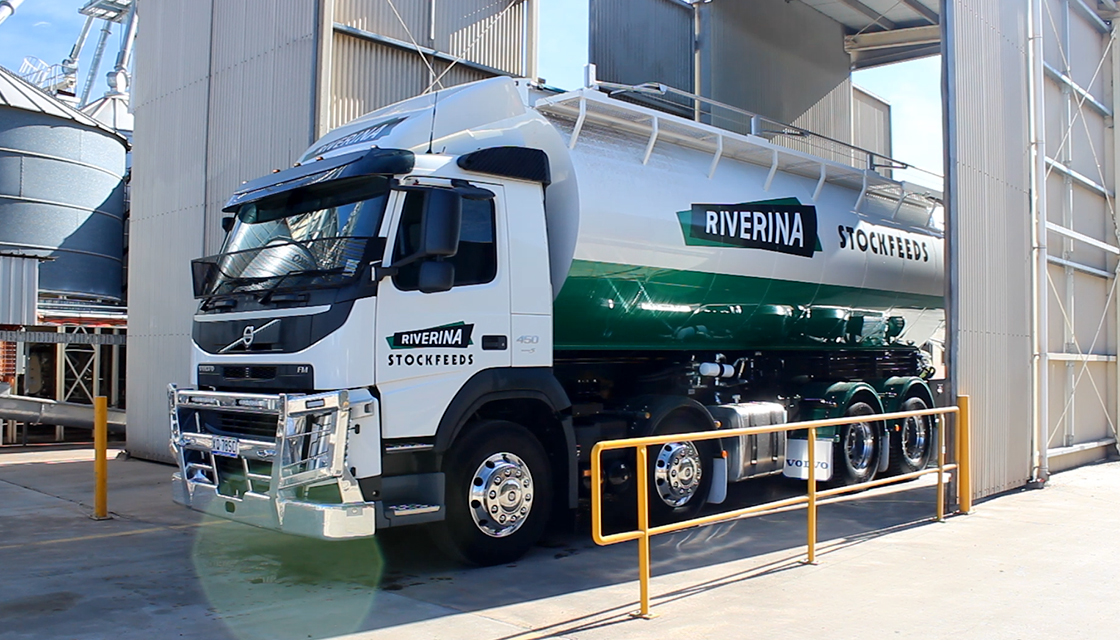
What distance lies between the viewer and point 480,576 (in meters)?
7.19

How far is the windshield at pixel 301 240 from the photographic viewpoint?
6.95 m

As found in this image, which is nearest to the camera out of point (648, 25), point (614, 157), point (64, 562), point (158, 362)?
point (64, 562)

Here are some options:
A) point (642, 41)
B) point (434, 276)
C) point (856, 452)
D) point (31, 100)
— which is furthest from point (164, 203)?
point (31, 100)

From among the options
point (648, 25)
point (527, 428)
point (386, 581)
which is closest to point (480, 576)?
point (386, 581)

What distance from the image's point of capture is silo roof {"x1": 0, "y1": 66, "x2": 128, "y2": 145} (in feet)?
79.5

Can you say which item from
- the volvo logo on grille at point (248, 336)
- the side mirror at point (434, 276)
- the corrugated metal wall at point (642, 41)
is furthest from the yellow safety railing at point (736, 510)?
the corrugated metal wall at point (642, 41)

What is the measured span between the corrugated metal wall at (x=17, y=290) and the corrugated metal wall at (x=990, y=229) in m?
15.6

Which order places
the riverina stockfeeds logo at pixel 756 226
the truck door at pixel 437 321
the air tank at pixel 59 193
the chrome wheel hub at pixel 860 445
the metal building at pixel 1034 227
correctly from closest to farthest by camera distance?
the truck door at pixel 437 321
the riverina stockfeeds logo at pixel 756 226
the metal building at pixel 1034 227
the chrome wheel hub at pixel 860 445
the air tank at pixel 59 193

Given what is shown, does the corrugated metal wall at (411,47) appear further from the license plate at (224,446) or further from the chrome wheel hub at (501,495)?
the chrome wheel hub at (501,495)

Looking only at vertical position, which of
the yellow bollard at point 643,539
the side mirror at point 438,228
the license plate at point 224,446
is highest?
the side mirror at point 438,228

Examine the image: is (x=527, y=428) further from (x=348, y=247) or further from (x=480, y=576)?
(x=348, y=247)

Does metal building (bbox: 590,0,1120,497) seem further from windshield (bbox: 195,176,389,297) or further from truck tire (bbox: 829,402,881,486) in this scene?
windshield (bbox: 195,176,389,297)

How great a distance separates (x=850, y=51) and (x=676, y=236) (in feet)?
40.7

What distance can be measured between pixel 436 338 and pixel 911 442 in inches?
318
